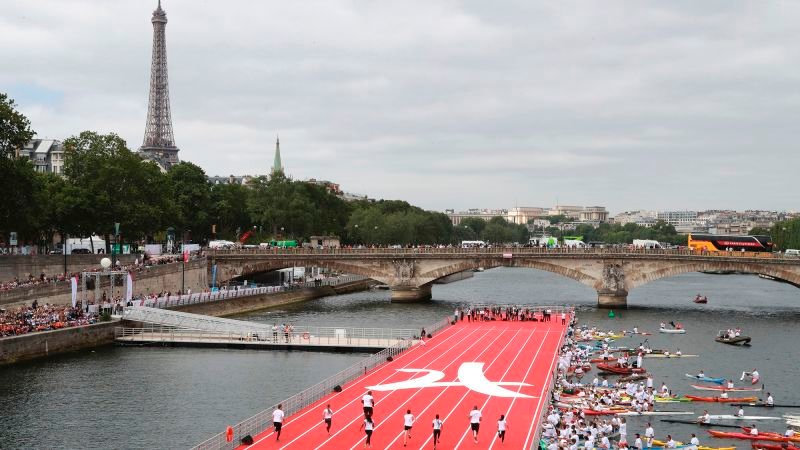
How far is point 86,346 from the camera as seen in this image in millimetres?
70875

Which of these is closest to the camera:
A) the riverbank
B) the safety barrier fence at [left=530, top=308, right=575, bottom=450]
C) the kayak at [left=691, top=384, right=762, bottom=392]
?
the safety barrier fence at [left=530, top=308, right=575, bottom=450]

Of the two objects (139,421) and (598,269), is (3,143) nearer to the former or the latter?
(139,421)

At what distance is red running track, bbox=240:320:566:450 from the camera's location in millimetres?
Result: 39438

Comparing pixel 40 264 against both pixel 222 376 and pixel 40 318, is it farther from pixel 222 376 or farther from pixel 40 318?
pixel 222 376

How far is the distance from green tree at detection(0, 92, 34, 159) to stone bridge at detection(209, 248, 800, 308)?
36064mm

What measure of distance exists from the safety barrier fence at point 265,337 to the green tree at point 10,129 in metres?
21.5

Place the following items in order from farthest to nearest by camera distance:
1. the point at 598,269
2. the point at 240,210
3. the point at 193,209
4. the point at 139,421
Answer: the point at 240,210
the point at 193,209
the point at 598,269
the point at 139,421

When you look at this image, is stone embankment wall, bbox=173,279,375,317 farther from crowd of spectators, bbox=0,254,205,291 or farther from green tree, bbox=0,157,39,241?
green tree, bbox=0,157,39,241

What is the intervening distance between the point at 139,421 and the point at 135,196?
68.4 meters

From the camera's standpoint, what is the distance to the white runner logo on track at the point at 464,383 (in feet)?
164

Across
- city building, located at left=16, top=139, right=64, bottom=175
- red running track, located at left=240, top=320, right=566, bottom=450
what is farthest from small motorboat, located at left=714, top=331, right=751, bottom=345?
city building, located at left=16, top=139, right=64, bottom=175

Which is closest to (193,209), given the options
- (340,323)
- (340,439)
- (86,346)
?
(340,323)

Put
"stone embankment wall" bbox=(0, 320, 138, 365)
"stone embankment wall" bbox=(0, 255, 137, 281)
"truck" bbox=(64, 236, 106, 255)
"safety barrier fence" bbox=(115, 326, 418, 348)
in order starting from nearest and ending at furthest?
"stone embankment wall" bbox=(0, 320, 138, 365), "safety barrier fence" bbox=(115, 326, 418, 348), "stone embankment wall" bbox=(0, 255, 137, 281), "truck" bbox=(64, 236, 106, 255)

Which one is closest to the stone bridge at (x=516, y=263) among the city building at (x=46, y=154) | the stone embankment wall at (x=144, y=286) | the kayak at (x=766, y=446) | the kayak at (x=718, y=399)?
the stone embankment wall at (x=144, y=286)
